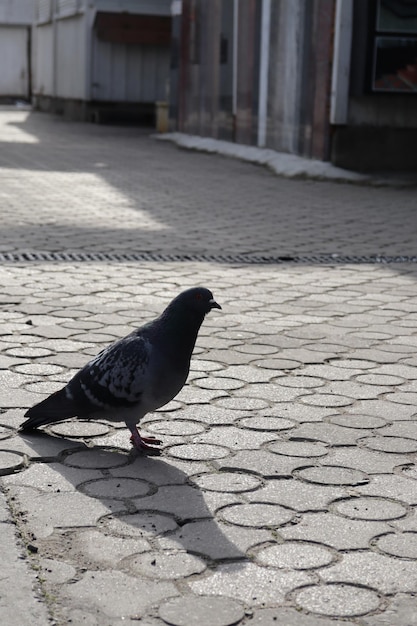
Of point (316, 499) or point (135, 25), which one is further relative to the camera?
point (135, 25)

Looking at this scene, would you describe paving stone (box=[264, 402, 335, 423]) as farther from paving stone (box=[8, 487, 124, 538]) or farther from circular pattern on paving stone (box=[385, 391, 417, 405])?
paving stone (box=[8, 487, 124, 538])

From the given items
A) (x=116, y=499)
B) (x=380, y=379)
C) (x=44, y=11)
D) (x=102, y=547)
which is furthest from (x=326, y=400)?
(x=44, y=11)

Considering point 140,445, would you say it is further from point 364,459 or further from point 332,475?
point 364,459

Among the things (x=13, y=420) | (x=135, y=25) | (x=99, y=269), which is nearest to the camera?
(x=13, y=420)

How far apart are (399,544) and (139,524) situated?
2.40ft

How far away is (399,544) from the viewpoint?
9.41 ft

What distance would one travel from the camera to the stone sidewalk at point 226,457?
2.55 m

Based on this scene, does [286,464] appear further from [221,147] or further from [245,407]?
[221,147]

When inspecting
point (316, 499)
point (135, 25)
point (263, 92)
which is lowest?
point (316, 499)

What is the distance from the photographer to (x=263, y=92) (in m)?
17.0

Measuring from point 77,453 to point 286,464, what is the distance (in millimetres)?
708

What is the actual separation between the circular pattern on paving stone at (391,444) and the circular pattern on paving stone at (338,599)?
43.2 inches

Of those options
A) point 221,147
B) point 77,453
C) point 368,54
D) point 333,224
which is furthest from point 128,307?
point 221,147

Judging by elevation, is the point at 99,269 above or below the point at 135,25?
below
